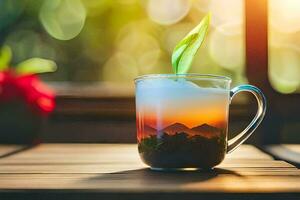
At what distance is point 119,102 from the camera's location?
70.2 inches

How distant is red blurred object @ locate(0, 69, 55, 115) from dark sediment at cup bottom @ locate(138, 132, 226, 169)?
2.21ft

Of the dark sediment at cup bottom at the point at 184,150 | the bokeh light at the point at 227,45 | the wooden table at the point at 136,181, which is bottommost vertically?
the wooden table at the point at 136,181

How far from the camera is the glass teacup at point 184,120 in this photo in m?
0.75

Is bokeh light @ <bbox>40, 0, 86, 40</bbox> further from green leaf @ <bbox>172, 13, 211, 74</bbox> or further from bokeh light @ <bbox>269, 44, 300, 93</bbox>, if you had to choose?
green leaf @ <bbox>172, 13, 211, 74</bbox>

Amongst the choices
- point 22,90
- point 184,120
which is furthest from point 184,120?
point 22,90

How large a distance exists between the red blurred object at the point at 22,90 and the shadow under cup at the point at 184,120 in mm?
671

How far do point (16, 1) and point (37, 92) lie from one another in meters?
0.64

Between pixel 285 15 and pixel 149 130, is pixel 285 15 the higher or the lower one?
the higher one

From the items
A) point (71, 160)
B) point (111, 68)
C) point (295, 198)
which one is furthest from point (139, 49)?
point (295, 198)

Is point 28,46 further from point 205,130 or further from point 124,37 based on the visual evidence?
point 205,130

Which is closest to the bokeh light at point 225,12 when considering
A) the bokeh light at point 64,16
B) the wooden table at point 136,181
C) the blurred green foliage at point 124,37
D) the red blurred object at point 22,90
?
Answer: the blurred green foliage at point 124,37

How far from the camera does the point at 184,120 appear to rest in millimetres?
750

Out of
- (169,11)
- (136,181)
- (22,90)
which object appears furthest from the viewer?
(169,11)

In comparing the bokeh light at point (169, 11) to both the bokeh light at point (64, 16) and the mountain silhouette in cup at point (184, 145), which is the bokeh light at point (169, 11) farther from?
the mountain silhouette in cup at point (184, 145)
